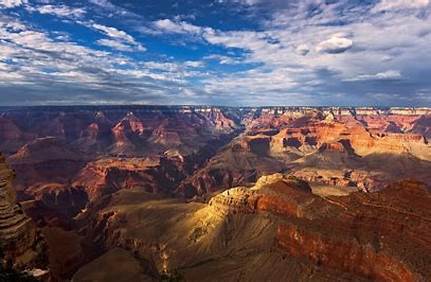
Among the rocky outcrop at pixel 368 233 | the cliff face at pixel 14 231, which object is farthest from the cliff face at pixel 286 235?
the cliff face at pixel 14 231

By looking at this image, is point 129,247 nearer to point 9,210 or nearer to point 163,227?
point 163,227

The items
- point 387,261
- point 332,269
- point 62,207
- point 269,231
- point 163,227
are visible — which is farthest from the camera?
point 62,207

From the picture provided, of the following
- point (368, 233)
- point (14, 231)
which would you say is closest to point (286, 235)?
point (368, 233)

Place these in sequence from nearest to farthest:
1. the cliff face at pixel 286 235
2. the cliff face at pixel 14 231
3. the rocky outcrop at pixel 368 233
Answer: the cliff face at pixel 14 231, the rocky outcrop at pixel 368 233, the cliff face at pixel 286 235

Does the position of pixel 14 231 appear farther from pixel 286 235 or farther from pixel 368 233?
pixel 286 235

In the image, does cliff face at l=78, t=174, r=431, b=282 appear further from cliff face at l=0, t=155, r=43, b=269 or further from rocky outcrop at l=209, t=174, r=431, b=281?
cliff face at l=0, t=155, r=43, b=269

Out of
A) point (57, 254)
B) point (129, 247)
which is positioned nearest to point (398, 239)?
point (57, 254)

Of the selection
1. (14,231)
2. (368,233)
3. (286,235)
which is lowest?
(286,235)

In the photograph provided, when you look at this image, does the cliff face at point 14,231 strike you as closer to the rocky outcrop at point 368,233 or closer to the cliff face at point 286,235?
the cliff face at point 286,235
